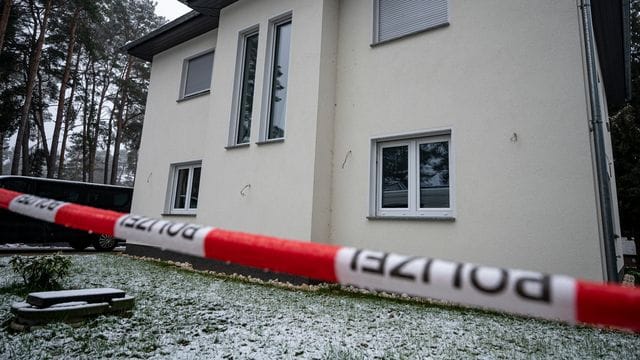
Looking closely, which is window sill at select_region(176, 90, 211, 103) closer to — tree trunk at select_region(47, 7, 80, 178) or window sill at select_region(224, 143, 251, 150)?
window sill at select_region(224, 143, 251, 150)

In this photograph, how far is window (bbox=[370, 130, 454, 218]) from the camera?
17.3 ft

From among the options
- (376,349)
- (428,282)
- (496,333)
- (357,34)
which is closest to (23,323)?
(376,349)

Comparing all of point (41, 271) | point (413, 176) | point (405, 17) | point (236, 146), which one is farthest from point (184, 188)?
point (405, 17)

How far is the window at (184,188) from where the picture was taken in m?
8.58

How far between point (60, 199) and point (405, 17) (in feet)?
33.4

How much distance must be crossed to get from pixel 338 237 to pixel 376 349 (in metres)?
3.22

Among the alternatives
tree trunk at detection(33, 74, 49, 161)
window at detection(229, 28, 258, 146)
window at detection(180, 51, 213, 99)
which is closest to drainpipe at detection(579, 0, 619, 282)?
window at detection(229, 28, 258, 146)

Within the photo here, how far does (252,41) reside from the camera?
7.79 meters

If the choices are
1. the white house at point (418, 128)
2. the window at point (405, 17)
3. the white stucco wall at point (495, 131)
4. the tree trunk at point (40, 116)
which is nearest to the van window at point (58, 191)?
the white house at point (418, 128)

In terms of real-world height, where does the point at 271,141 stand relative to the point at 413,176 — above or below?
above

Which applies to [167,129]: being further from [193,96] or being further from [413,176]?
[413,176]

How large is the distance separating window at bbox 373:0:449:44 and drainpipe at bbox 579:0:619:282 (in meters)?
1.89

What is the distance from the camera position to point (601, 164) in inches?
161

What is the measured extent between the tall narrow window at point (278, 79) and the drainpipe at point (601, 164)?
15.6 feet
